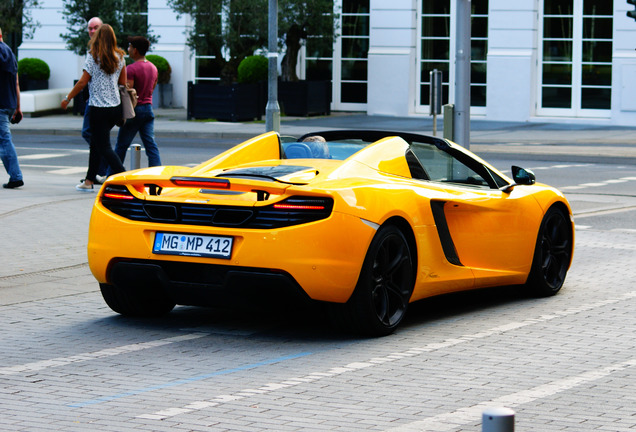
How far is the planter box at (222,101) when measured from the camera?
32031 millimetres

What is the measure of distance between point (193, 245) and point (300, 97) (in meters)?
26.8

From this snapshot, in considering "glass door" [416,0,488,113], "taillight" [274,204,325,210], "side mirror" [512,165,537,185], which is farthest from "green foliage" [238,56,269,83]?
"taillight" [274,204,325,210]

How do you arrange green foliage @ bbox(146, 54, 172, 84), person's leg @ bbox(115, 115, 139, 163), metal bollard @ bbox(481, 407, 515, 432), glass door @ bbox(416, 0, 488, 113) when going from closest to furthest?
metal bollard @ bbox(481, 407, 515, 432), person's leg @ bbox(115, 115, 139, 163), glass door @ bbox(416, 0, 488, 113), green foliage @ bbox(146, 54, 172, 84)

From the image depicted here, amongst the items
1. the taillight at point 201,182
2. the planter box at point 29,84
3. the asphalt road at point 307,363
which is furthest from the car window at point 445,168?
the planter box at point 29,84

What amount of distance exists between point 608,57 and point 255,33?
946cm

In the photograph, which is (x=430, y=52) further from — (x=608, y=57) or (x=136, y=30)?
(x=136, y=30)

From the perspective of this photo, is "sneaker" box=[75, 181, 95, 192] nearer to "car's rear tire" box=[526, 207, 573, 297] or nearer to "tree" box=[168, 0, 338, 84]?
"car's rear tire" box=[526, 207, 573, 297]

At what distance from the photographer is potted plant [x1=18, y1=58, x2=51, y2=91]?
126 ft

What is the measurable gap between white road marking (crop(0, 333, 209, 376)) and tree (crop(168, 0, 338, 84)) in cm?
2525

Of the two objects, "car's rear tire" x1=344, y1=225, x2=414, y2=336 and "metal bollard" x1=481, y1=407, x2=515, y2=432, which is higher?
"metal bollard" x1=481, y1=407, x2=515, y2=432

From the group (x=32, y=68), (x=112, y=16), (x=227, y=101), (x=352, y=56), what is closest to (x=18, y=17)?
(x=32, y=68)

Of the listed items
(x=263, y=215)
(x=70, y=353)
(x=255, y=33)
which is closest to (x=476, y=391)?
(x=263, y=215)

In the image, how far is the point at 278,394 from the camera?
5688mm

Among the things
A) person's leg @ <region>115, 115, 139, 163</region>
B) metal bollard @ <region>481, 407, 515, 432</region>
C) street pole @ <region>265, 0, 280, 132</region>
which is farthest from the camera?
street pole @ <region>265, 0, 280, 132</region>
